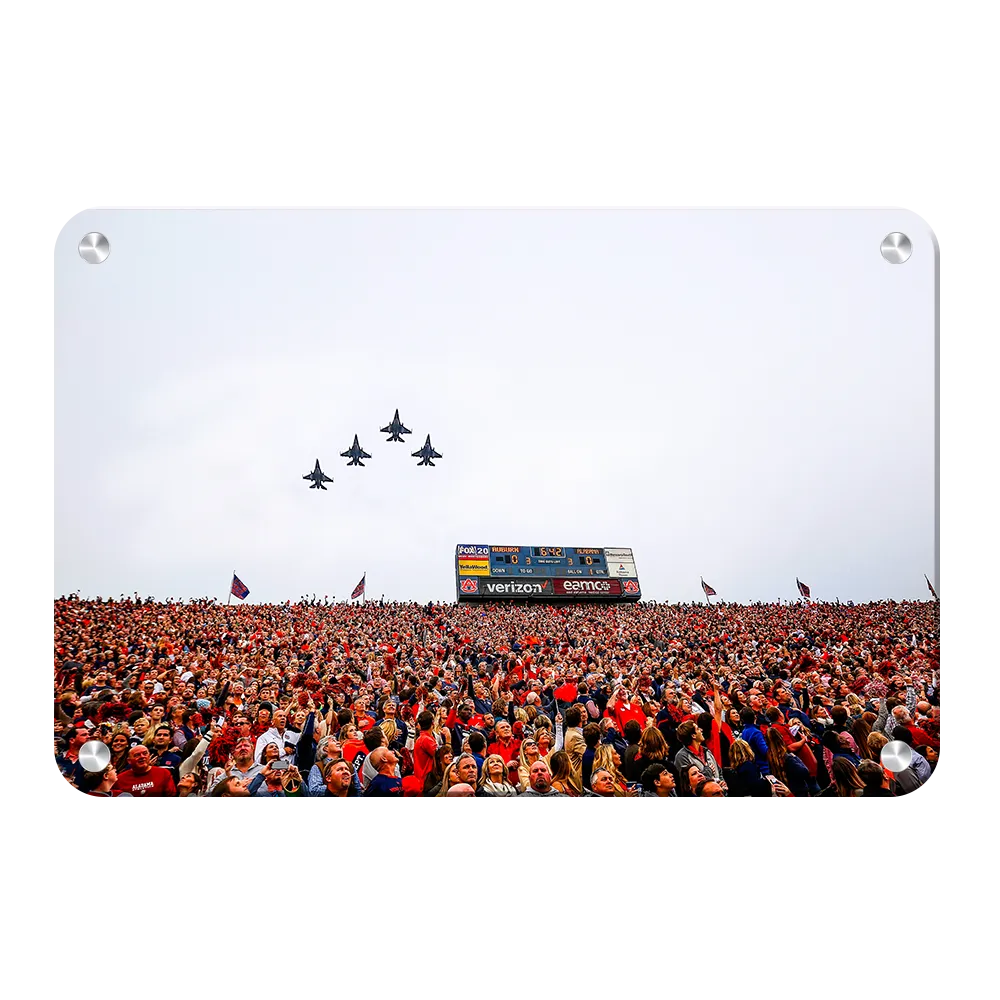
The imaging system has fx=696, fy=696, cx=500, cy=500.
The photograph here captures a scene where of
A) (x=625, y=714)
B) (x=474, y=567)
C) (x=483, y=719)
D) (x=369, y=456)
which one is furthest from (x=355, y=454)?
(x=474, y=567)

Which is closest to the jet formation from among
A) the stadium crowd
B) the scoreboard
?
the stadium crowd

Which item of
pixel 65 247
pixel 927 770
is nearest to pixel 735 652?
pixel 927 770

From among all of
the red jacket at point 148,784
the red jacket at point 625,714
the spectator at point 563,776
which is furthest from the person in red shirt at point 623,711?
the red jacket at point 148,784

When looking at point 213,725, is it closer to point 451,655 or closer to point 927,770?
point 927,770

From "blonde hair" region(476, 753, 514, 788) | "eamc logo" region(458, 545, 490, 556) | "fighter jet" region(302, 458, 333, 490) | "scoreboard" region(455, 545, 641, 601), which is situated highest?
"fighter jet" region(302, 458, 333, 490)

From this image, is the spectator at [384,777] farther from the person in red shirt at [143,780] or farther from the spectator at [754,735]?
the spectator at [754,735]

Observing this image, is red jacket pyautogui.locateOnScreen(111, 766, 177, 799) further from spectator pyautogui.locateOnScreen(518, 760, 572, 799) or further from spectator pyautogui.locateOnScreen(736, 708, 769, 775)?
spectator pyautogui.locateOnScreen(736, 708, 769, 775)
